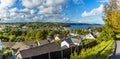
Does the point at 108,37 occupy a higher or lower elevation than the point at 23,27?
higher

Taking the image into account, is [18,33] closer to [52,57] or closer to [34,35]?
[34,35]

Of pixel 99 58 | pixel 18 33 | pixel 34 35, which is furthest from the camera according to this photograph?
pixel 18 33

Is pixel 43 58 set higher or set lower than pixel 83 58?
lower

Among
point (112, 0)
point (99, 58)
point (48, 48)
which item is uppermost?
point (112, 0)

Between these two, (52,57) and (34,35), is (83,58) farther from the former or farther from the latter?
(34,35)

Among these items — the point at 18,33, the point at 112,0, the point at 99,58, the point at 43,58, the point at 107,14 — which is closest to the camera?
the point at 99,58

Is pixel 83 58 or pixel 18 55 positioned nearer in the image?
pixel 83 58

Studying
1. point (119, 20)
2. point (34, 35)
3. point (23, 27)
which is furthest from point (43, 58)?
point (23, 27)

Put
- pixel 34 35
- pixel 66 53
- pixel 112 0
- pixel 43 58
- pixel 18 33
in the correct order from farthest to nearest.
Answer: pixel 18 33, pixel 34 35, pixel 112 0, pixel 66 53, pixel 43 58

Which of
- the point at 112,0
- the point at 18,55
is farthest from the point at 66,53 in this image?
the point at 112,0
